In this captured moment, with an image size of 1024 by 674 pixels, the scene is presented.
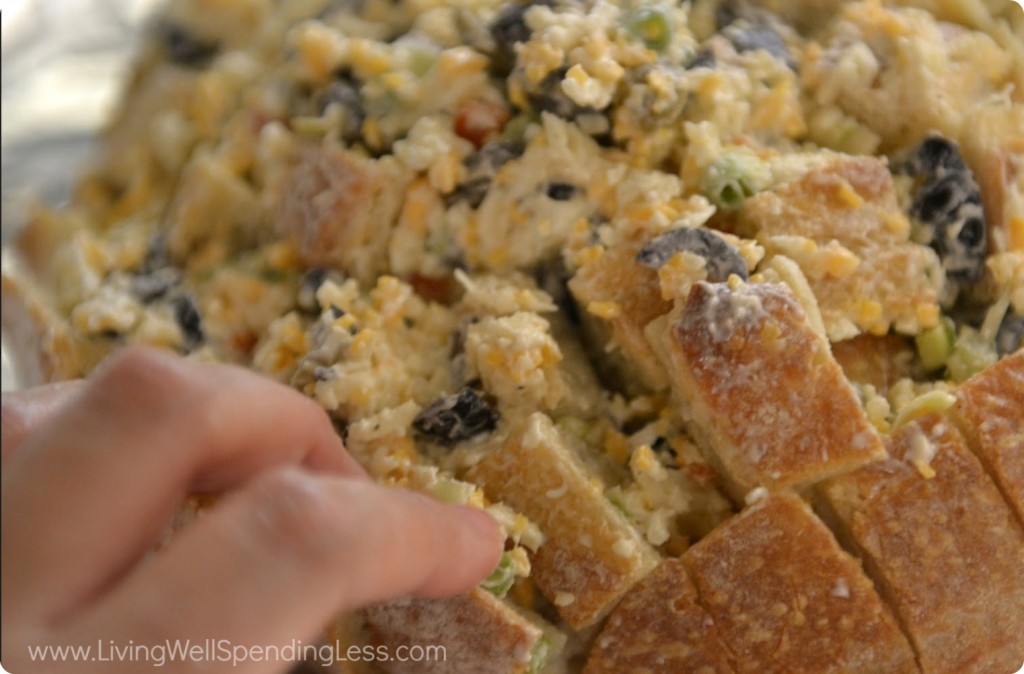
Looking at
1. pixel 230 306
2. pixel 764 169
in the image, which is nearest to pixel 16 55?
pixel 230 306

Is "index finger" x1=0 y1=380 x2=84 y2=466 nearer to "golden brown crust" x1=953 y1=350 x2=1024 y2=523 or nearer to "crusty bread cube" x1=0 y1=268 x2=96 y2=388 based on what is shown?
"crusty bread cube" x1=0 y1=268 x2=96 y2=388

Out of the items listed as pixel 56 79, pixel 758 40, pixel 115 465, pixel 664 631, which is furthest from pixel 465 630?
pixel 56 79

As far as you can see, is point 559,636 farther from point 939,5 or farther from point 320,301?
point 939,5

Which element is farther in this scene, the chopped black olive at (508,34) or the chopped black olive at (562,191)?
the chopped black olive at (508,34)

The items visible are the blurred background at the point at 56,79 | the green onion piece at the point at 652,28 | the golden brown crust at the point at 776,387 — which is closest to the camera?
the golden brown crust at the point at 776,387

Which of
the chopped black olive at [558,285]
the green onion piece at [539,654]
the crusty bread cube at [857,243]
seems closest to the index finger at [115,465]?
the green onion piece at [539,654]

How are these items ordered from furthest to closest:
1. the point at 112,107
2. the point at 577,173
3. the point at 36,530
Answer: the point at 112,107 < the point at 577,173 < the point at 36,530

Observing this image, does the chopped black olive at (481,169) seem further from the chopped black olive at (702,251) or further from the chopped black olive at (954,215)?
the chopped black olive at (954,215)
